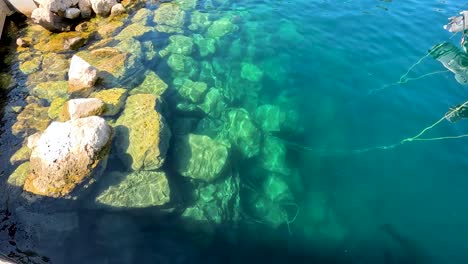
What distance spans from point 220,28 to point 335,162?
6.92 m

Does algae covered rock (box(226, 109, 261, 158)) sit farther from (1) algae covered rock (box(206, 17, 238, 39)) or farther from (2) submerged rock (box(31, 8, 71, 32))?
(2) submerged rock (box(31, 8, 71, 32))

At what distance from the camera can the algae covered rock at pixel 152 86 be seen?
863 cm

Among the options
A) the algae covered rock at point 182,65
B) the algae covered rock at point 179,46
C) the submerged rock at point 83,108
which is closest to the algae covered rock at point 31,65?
the submerged rock at point 83,108

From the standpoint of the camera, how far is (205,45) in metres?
10.6

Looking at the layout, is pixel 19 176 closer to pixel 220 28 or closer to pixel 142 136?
pixel 142 136

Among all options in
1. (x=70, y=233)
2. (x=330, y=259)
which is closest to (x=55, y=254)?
(x=70, y=233)

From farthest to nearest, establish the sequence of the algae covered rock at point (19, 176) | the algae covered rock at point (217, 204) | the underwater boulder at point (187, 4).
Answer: the underwater boulder at point (187, 4) → the algae covered rock at point (19, 176) → the algae covered rock at point (217, 204)

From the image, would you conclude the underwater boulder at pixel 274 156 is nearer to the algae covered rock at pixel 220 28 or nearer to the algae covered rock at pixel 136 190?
the algae covered rock at pixel 136 190

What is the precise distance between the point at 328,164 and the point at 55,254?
5774 millimetres

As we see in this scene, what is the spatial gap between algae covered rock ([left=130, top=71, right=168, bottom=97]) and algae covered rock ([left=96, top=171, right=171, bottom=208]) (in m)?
2.86

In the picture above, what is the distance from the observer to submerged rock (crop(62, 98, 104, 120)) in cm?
735

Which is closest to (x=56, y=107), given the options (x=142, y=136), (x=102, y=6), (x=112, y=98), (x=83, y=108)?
(x=83, y=108)

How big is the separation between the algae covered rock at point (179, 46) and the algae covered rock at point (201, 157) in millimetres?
4083

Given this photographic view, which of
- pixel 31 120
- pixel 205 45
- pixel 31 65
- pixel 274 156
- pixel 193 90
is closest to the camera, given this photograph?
pixel 274 156
